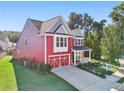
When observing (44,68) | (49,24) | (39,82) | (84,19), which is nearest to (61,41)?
(49,24)

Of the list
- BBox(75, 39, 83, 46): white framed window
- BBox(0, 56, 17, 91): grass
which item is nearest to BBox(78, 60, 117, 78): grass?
BBox(75, 39, 83, 46): white framed window

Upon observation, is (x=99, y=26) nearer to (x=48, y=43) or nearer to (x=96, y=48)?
(x=96, y=48)

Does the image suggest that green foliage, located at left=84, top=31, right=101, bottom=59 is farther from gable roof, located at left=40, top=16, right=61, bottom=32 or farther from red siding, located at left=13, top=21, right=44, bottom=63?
red siding, located at left=13, top=21, right=44, bottom=63

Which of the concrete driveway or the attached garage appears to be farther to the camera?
the attached garage

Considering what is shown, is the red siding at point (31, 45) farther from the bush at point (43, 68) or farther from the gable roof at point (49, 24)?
the bush at point (43, 68)

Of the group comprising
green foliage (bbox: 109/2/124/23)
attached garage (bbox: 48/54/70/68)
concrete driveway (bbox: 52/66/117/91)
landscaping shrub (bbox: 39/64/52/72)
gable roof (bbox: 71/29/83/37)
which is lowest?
concrete driveway (bbox: 52/66/117/91)

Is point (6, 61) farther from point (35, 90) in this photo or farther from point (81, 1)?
point (81, 1)

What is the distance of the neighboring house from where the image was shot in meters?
10.5

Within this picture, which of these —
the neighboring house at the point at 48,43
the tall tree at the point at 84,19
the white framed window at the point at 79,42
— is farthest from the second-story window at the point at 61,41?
the white framed window at the point at 79,42

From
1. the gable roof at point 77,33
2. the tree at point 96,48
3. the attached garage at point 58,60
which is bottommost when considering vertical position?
the attached garage at point 58,60

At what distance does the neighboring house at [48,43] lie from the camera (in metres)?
10.5

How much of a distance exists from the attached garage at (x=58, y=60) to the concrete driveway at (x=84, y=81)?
39cm

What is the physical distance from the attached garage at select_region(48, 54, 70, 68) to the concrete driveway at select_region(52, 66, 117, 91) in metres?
0.39

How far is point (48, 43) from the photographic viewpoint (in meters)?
10.5
